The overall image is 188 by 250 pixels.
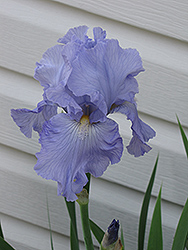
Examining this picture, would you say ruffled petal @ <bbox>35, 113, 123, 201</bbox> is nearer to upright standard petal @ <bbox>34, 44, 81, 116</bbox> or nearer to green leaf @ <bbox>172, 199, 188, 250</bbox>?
upright standard petal @ <bbox>34, 44, 81, 116</bbox>

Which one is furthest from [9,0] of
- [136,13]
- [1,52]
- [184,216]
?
[184,216]

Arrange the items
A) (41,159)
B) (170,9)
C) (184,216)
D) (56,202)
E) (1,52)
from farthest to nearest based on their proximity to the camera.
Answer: (56,202), (1,52), (170,9), (184,216), (41,159)

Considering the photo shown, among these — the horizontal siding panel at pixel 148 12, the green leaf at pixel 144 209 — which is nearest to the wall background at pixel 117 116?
the horizontal siding panel at pixel 148 12

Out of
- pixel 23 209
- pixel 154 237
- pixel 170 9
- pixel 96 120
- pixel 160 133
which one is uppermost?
pixel 170 9

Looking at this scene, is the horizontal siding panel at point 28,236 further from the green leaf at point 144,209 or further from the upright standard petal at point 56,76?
the upright standard petal at point 56,76

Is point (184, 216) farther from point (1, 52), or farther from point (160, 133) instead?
point (1, 52)

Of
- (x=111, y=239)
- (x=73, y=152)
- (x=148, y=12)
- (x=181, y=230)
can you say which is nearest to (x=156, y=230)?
(x=181, y=230)
